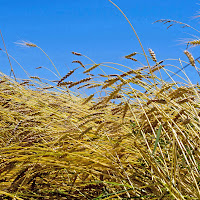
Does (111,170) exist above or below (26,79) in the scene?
below

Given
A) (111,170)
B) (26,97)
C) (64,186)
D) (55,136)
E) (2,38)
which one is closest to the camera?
(111,170)

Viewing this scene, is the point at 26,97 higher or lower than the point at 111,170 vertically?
higher

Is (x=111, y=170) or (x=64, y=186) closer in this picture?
(x=111, y=170)

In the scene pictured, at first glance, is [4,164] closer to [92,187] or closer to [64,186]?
[64,186]

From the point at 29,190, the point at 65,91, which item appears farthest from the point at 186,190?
the point at 65,91

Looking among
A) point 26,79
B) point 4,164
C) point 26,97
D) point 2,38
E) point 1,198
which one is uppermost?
point 2,38

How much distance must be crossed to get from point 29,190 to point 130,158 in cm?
52

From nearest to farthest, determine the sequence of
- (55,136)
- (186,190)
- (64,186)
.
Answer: (186,190)
(64,186)
(55,136)

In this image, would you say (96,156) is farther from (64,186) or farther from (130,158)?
(130,158)

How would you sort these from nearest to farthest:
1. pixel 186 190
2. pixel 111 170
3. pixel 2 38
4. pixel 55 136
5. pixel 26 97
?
1. pixel 186 190
2. pixel 111 170
3. pixel 55 136
4. pixel 26 97
5. pixel 2 38

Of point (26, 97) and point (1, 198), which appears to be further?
point (26, 97)

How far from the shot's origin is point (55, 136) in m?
1.44

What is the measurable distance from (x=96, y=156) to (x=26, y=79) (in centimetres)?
126

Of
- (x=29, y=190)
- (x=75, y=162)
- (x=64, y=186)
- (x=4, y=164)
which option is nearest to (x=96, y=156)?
(x=75, y=162)
